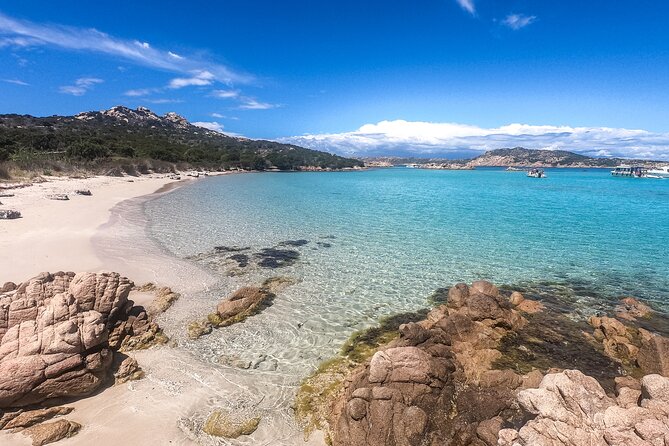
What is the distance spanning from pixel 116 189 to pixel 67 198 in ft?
51.6

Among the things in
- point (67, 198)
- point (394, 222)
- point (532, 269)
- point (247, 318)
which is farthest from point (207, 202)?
point (532, 269)

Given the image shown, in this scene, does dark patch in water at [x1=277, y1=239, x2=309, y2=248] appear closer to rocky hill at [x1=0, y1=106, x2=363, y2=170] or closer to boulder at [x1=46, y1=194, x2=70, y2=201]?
boulder at [x1=46, y1=194, x2=70, y2=201]

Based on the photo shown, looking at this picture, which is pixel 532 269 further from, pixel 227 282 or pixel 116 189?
pixel 116 189

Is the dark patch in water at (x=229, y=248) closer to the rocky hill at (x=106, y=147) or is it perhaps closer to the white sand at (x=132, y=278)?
the white sand at (x=132, y=278)

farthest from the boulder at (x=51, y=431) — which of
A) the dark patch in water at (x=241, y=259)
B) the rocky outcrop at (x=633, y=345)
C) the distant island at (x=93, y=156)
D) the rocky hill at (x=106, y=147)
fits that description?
the rocky hill at (x=106, y=147)

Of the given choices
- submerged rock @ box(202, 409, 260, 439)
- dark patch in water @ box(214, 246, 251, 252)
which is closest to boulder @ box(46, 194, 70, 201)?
dark patch in water @ box(214, 246, 251, 252)

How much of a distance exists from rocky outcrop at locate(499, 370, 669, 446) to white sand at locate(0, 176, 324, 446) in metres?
4.16

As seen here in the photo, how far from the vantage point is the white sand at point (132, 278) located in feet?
23.7

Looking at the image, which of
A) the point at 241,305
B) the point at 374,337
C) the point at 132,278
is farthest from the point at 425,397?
the point at 132,278

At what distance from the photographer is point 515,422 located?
21.4 feet

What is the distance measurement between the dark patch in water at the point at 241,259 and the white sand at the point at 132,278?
228cm

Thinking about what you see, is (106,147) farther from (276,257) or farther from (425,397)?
(425,397)

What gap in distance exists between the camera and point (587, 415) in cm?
561

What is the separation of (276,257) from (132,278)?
7.43 m
